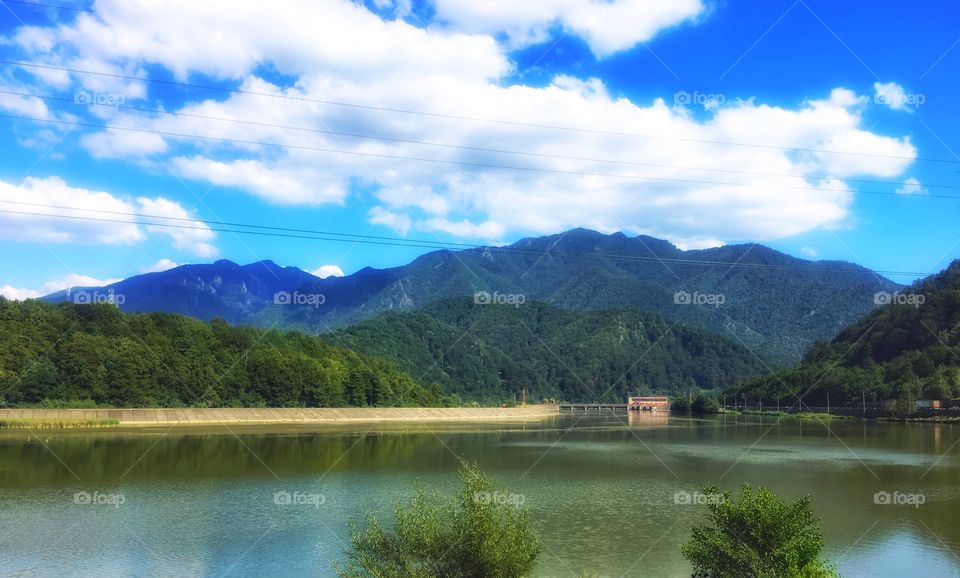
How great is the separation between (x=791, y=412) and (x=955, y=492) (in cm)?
10373

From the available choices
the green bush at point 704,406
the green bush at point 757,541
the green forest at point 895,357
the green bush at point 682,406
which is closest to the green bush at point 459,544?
the green bush at point 757,541

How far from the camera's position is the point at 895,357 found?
11869cm

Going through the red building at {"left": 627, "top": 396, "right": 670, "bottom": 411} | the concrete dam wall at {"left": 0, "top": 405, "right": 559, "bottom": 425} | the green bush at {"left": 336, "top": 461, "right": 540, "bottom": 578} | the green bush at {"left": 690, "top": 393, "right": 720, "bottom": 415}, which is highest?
the green bush at {"left": 336, "top": 461, "right": 540, "bottom": 578}

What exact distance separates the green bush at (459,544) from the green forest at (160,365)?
6294cm

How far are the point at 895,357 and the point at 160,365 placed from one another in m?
115

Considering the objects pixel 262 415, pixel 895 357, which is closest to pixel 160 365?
pixel 262 415

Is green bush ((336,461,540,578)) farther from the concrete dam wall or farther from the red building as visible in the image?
the red building

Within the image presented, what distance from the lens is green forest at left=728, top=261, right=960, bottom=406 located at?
Result: 103438mm

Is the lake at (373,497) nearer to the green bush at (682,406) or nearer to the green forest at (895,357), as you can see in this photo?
the green forest at (895,357)

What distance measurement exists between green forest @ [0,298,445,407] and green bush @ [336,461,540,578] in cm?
6294

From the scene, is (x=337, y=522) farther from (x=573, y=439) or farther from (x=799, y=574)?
(x=573, y=439)

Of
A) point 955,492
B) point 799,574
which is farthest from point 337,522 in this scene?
point 955,492

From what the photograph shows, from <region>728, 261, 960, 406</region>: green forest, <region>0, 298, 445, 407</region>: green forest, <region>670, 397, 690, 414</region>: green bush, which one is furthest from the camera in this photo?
<region>670, 397, 690, 414</region>: green bush

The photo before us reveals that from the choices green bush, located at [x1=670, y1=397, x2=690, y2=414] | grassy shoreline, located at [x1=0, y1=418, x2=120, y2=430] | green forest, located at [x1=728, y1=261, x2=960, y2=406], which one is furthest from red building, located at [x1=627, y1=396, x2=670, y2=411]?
grassy shoreline, located at [x1=0, y1=418, x2=120, y2=430]
